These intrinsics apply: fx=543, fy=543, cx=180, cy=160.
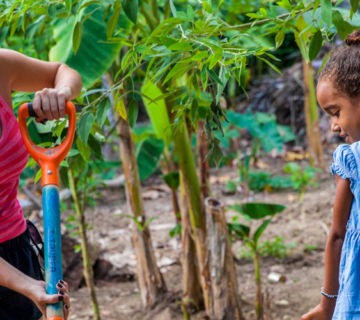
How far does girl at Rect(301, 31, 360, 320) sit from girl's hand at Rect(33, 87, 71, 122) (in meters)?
0.66

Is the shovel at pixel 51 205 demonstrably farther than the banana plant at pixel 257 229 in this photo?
No

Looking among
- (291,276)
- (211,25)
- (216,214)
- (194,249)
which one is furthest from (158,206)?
(211,25)

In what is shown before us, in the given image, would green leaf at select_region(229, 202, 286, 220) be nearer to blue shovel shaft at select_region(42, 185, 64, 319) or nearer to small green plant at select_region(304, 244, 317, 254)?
small green plant at select_region(304, 244, 317, 254)

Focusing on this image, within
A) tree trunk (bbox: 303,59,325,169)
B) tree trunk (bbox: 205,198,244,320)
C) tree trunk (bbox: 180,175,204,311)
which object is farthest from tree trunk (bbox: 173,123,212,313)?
tree trunk (bbox: 303,59,325,169)

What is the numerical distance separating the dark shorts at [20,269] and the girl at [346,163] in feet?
2.83

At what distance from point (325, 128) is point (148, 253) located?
391 centimetres

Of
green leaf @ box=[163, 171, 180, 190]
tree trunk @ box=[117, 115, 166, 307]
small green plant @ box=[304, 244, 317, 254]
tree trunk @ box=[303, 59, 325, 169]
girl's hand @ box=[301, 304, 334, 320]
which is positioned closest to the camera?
girl's hand @ box=[301, 304, 334, 320]

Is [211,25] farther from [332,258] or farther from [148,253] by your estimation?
[148,253]

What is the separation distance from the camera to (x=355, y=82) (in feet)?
4.38

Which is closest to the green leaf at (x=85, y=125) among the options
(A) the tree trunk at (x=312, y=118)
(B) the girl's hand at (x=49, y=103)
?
(B) the girl's hand at (x=49, y=103)

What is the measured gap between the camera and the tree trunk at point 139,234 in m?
2.83

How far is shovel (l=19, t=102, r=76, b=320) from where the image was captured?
4.07 ft

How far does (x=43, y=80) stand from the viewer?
1603 millimetres

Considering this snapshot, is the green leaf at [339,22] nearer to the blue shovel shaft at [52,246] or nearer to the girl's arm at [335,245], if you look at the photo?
the girl's arm at [335,245]
